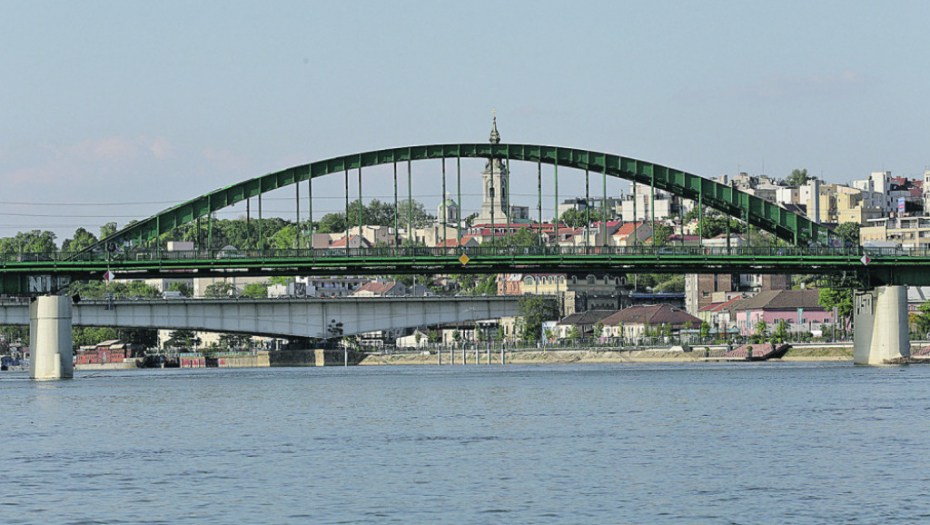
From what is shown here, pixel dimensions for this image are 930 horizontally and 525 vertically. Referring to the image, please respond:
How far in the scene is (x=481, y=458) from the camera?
4200cm

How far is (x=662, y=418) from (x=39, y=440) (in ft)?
70.3

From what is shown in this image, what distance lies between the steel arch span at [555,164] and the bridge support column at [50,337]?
736cm

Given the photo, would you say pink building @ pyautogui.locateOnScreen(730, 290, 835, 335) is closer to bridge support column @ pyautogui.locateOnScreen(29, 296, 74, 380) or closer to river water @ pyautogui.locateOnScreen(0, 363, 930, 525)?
bridge support column @ pyautogui.locateOnScreen(29, 296, 74, 380)

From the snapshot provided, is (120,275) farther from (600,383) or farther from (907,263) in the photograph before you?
(907,263)

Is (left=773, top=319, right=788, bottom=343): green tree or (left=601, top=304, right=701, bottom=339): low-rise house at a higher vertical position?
(left=601, top=304, right=701, bottom=339): low-rise house

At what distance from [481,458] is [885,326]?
68728mm

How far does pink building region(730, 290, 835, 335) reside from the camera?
172000 mm

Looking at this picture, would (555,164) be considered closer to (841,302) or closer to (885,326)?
(885,326)

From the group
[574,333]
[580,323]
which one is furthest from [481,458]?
[580,323]

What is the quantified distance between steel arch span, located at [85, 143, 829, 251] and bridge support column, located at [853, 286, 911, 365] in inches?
214

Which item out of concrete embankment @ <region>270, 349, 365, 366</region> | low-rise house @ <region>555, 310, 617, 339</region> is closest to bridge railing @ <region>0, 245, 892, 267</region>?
concrete embankment @ <region>270, 349, 365, 366</region>

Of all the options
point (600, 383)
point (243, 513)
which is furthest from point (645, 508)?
point (600, 383)

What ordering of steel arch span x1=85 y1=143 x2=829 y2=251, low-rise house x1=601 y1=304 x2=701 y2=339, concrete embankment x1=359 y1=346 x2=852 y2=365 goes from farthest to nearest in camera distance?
1. low-rise house x1=601 y1=304 x2=701 y2=339
2. concrete embankment x1=359 y1=346 x2=852 y2=365
3. steel arch span x1=85 y1=143 x2=829 y2=251

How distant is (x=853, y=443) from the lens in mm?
44531
